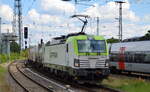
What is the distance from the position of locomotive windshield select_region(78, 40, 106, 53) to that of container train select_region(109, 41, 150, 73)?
548 centimetres

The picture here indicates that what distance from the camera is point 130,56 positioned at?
29562 millimetres

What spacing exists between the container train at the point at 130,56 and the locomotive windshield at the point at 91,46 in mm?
5480

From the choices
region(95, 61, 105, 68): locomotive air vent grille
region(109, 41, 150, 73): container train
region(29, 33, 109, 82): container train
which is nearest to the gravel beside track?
region(29, 33, 109, 82): container train

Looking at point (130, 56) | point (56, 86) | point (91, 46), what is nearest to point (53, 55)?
point (130, 56)

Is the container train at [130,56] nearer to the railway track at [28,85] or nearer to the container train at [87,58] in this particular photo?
the container train at [87,58]

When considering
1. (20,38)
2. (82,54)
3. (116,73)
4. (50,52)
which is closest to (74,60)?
(82,54)

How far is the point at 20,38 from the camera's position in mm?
75812

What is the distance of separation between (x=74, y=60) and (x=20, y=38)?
55673 mm

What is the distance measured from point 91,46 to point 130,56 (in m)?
8.50

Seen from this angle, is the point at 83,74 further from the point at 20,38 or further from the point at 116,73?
the point at 20,38

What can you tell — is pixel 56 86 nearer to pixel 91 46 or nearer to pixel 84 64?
pixel 84 64

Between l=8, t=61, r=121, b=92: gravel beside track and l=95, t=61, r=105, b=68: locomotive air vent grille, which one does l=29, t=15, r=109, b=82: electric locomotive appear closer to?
l=95, t=61, r=105, b=68: locomotive air vent grille

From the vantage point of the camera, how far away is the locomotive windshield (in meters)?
21.7

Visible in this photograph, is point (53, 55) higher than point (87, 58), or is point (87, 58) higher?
point (87, 58)
